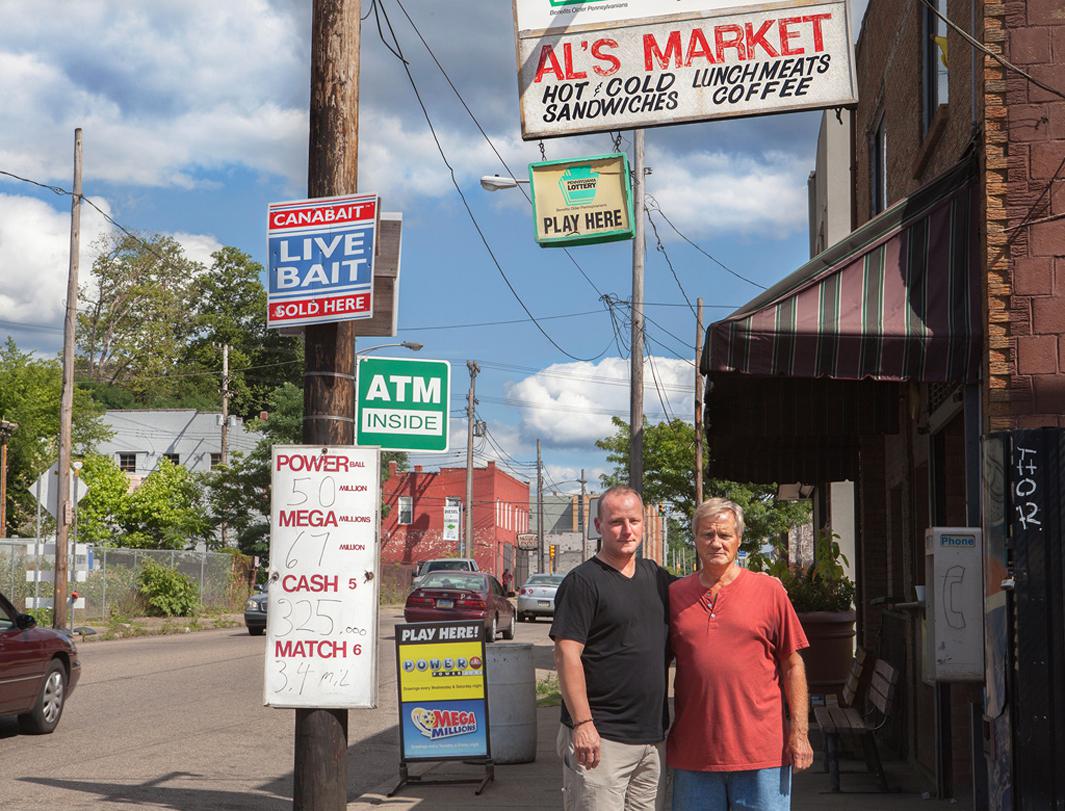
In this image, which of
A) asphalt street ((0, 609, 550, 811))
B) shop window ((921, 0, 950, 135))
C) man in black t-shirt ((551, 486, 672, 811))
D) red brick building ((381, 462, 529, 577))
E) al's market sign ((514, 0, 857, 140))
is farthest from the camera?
red brick building ((381, 462, 529, 577))

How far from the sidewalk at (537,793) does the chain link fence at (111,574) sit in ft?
59.3

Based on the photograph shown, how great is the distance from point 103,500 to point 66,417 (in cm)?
2514

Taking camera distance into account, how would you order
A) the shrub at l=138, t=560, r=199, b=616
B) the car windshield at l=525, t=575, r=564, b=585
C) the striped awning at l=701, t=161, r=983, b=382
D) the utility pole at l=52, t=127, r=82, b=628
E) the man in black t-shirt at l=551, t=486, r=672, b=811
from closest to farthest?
1. the man in black t-shirt at l=551, t=486, r=672, b=811
2. the striped awning at l=701, t=161, r=983, b=382
3. the utility pole at l=52, t=127, r=82, b=628
4. the shrub at l=138, t=560, r=199, b=616
5. the car windshield at l=525, t=575, r=564, b=585

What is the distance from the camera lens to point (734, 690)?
5.05 metres

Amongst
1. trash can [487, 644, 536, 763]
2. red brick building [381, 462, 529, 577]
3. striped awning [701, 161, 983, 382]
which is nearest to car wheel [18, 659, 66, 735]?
trash can [487, 644, 536, 763]

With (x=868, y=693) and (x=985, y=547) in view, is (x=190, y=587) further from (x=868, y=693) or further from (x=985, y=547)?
(x=985, y=547)

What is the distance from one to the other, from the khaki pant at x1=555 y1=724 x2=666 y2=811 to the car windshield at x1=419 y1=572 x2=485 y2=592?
23602 mm

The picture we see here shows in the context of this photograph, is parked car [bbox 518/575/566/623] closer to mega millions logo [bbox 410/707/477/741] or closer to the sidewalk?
the sidewalk

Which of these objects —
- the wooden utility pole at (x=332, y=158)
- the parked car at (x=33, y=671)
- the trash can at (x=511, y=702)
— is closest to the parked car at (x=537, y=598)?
the parked car at (x=33, y=671)

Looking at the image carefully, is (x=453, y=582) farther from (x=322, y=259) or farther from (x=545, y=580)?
(x=322, y=259)

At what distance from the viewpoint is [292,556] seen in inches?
285

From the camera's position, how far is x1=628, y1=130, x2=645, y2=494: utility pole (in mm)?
20422

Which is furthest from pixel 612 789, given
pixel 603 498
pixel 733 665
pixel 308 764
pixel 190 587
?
pixel 190 587

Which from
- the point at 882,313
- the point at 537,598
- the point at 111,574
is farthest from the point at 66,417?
the point at 882,313
